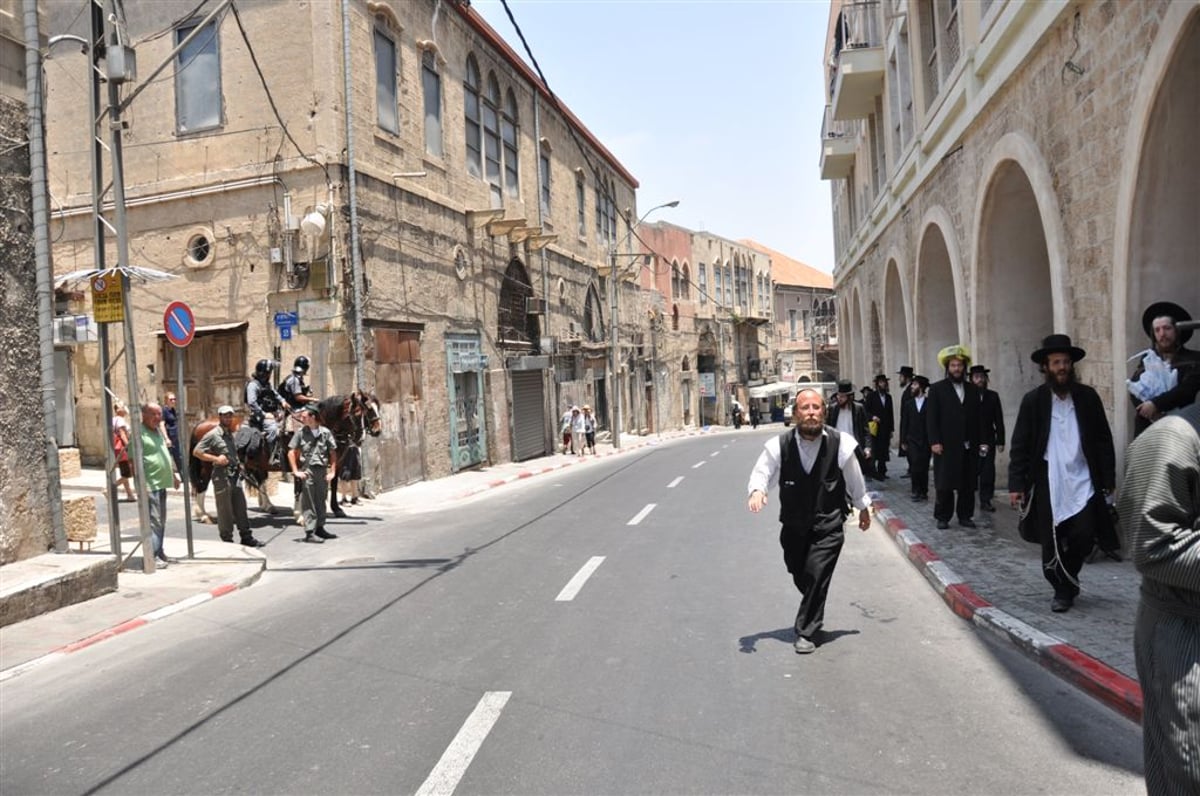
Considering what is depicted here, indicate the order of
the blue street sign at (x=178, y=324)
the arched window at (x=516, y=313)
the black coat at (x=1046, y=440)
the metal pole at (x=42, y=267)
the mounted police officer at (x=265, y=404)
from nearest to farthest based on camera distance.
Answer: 1. the black coat at (x=1046, y=440)
2. the metal pole at (x=42, y=267)
3. the blue street sign at (x=178, y=324)
4. the mounted police officer at (x=265, y=404)
5. the arched window at (x=516, y=313)

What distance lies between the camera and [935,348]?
17578 mm

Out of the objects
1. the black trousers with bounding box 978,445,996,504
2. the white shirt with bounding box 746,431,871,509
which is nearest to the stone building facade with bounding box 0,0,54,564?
the white shirt with bounding box 746,431,871,509

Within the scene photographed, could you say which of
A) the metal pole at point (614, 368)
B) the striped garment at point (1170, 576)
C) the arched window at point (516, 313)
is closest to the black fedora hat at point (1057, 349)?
the striped garment at point (1170, 576)

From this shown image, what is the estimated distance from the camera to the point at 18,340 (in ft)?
28.5

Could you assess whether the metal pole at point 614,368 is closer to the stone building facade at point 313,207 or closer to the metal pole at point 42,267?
the stone building facade at point 313,207

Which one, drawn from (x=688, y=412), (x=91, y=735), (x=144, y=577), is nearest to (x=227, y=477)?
(x=144, y=577)

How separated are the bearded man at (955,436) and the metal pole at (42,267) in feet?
30.9

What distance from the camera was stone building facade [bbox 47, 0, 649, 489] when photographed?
1694 centimetres

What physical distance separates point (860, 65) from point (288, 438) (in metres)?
15.3

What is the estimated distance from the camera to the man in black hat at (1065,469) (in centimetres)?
634

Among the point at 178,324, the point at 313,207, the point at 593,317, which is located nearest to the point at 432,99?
the point at 313,207

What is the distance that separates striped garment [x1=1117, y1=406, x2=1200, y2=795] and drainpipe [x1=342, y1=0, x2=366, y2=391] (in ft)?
51.0

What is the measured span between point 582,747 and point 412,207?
656 inches

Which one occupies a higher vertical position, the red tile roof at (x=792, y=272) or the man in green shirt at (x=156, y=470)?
the red tile roof at (x=792, y=272)
